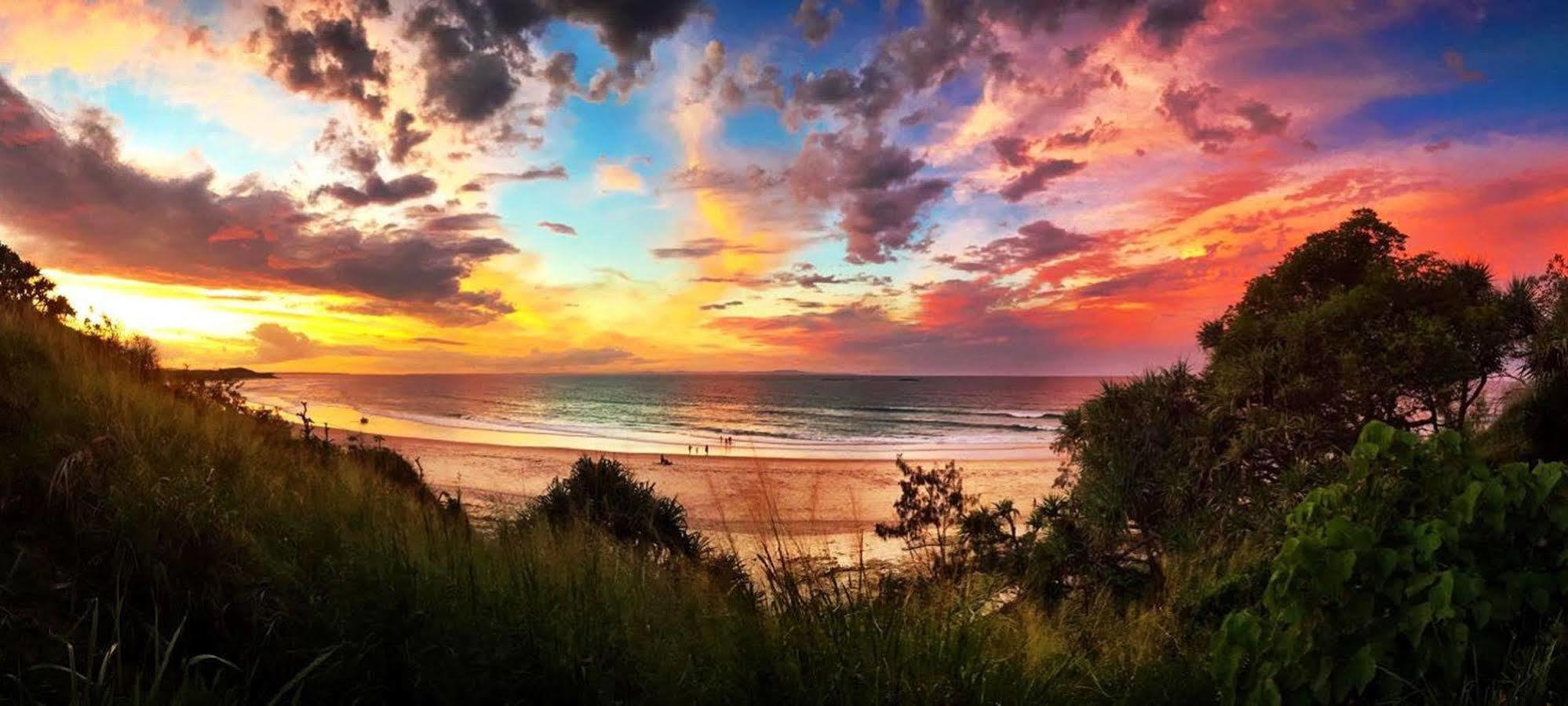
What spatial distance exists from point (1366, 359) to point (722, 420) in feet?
226

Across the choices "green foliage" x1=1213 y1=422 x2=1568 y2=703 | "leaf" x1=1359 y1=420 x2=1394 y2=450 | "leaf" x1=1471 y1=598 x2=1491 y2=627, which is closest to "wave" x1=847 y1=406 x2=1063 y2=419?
"leaf" x1=1359 y1=420 x2=1394 y2=450

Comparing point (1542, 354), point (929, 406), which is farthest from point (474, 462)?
point (929, 406)

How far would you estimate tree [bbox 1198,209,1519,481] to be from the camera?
28.5ft

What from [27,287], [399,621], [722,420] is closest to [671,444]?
[722,420]

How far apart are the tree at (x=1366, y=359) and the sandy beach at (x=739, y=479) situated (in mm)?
8984

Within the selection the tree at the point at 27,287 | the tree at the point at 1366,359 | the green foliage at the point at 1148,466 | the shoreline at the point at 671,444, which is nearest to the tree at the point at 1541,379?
the tree at the point at 1366,359

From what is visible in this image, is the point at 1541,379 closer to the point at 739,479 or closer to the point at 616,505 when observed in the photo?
the point at 616,505

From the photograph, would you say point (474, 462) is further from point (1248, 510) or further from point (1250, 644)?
point (1250, 644)

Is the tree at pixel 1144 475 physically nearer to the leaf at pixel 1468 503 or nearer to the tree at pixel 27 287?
the leaf at pixel 1468 503

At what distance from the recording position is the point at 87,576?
4.23 meters

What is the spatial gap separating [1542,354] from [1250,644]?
786 centimetres

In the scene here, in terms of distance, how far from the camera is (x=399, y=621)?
161 inches

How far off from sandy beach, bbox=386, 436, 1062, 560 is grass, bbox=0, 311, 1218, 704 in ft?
39.9

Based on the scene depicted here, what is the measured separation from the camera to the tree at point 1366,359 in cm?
869
